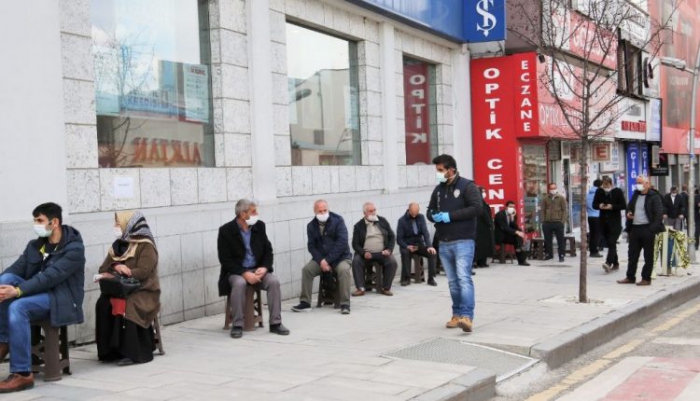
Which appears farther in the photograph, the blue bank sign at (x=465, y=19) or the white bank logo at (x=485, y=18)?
the white bank logo at (x=485, y=18)

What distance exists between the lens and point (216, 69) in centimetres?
1084

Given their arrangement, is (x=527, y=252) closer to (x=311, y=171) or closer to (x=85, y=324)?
(x=311, y=171)

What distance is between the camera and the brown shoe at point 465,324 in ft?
28.8

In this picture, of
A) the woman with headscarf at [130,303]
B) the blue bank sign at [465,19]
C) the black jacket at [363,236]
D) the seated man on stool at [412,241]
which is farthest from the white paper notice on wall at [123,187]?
the blue bank sign at [465,19]

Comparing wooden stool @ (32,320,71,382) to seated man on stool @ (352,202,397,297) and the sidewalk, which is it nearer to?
the sidewalk

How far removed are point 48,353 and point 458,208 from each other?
4436 mm

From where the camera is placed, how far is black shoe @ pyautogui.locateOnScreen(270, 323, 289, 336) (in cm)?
891

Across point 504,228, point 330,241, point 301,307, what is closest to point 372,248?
point 330,241

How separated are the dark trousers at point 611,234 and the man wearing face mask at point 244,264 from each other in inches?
329

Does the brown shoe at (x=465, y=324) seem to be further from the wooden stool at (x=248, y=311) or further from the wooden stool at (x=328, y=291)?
the wooden stool at (x=328, y=291)

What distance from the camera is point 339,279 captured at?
34.7 feet

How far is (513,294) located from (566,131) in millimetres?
8904

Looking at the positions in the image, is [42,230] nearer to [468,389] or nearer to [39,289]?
[39,289]

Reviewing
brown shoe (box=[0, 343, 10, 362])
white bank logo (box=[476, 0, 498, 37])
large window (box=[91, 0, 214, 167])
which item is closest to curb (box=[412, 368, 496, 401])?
brown shoe (box=[0, 343, 10, 362])
